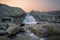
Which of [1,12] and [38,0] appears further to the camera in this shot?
[38,0]

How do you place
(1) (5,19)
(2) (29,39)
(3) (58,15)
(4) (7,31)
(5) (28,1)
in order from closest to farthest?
(2) (29,39), (4) (7,31), (1) (5,19), (3) (58,15), (5) (28,1)

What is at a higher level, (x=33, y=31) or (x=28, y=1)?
(x=28, y=1)

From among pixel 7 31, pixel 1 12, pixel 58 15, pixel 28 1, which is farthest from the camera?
pixel 28 1

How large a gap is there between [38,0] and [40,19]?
54cm

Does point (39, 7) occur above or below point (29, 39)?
above

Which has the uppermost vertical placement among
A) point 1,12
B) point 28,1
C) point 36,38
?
point 28,1

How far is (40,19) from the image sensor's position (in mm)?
1931

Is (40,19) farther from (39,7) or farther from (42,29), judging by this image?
(42,29)

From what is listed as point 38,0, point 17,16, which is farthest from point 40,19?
point 38,0

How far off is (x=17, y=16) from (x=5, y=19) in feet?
1.02

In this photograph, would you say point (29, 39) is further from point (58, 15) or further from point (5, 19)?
point (58, 15)

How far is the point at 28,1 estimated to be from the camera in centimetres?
230

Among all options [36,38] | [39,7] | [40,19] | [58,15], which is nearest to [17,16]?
[40,19]

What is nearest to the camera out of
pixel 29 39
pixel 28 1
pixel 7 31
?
pixel 29 39
